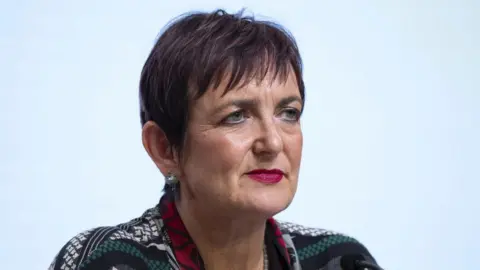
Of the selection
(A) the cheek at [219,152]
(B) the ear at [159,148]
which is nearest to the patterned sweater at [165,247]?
(B) the ear at [159,148]

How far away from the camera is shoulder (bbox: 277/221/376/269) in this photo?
2222 millimetres

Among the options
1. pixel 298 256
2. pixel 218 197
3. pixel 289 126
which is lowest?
pixel 298 256

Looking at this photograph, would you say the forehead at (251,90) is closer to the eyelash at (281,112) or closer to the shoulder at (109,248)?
the eyelash at (281,112)

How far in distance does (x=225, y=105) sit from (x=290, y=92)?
156 millimetres

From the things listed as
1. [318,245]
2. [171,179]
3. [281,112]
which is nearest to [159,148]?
[171,179]

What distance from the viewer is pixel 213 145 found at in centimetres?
190

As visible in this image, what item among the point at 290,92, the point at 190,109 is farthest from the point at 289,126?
the point at 190,109

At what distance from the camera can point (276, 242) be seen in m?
2.17

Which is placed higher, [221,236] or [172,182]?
[172,182]

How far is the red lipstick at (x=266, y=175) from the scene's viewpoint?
1.89 metres

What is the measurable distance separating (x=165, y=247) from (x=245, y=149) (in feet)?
1.07

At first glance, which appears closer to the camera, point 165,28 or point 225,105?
point 225,105

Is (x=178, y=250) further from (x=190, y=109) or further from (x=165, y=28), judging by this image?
(x=165, y=28)

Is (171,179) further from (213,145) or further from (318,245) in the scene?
(318,245)
